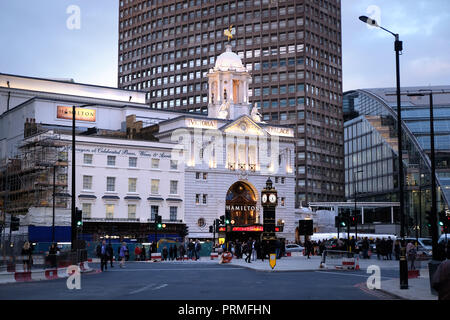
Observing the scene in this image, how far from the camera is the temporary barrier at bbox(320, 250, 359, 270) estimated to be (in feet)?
132

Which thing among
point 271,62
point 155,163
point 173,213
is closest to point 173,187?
point 173,213

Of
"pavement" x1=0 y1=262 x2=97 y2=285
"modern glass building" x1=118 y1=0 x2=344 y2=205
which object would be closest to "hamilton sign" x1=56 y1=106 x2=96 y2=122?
"pavement" x1=0 y1=262 x2=97 y2=285

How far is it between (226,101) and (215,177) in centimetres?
1302

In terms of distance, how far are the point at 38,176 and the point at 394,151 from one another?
75.2 metres

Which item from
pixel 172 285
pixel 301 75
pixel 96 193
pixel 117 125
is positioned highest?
pixel 301 75

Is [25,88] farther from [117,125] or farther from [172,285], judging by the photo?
[172,285]

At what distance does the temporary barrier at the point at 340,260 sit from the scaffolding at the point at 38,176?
3285 centimetres

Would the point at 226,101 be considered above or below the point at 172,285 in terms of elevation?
above

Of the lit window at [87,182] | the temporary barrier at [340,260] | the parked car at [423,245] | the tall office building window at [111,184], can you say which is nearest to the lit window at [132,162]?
the tall office building window at [111,184]

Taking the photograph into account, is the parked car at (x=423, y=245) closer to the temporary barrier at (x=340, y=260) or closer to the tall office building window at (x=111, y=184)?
the temporary barrier at (x=340, y=260)

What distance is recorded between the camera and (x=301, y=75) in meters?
130

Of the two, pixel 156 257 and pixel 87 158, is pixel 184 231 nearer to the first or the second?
pixel 87 158
